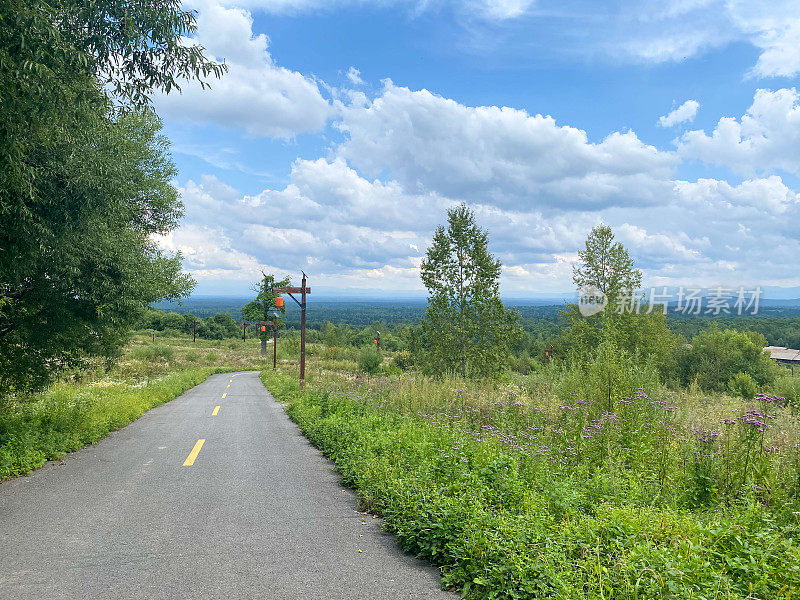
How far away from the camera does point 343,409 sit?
41.9ft

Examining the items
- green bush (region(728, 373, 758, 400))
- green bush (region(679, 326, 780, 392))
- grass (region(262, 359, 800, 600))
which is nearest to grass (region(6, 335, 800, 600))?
grass (region(262, 359, 800, 600))

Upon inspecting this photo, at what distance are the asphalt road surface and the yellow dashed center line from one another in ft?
0.12

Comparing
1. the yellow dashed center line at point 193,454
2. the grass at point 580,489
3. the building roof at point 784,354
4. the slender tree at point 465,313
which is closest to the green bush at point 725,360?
the building roof at point 784,354

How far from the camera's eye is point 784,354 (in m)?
75.6

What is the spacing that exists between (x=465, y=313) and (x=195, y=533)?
14.6 metres

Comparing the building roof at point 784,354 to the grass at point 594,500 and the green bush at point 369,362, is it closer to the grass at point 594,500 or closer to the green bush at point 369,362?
the green bush at point 369,362

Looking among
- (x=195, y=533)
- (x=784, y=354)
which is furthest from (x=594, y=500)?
(x=784, y=354)

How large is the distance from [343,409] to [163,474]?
203 inches

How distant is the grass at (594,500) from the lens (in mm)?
3689

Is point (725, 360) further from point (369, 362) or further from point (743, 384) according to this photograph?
point (369, 362)

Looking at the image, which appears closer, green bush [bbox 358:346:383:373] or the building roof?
green bush [bbox 358:346:383:373]

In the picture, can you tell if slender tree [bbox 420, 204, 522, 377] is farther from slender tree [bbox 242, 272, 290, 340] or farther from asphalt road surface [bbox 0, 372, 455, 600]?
slender tree [bbox 242, 272, 290, 340]

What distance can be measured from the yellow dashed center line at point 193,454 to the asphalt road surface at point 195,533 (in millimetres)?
38

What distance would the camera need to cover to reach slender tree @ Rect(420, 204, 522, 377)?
18625 mm
